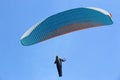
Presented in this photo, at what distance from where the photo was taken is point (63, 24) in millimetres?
79938

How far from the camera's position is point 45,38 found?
79.8 m

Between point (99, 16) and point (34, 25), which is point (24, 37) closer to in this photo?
point (34, 25)

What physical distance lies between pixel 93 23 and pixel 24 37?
597cm

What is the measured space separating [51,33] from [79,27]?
248 centimetres

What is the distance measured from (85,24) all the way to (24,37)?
5.31m

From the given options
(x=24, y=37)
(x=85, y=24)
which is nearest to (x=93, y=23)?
(x=85, y=24)

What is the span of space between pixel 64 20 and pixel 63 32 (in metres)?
1.07

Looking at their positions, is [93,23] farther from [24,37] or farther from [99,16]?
[24,37]

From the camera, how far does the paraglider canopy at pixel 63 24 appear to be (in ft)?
259

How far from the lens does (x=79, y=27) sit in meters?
79.5

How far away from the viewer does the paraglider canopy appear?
259ft

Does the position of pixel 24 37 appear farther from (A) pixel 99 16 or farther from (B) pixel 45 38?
(A) pixel 99 16

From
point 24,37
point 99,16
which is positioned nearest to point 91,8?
point 99,16

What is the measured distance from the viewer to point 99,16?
7869 cm
